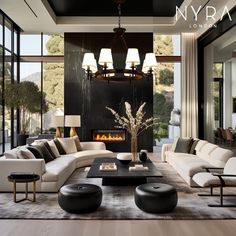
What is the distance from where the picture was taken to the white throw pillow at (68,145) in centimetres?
784

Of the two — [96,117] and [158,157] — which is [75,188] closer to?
[158,157]

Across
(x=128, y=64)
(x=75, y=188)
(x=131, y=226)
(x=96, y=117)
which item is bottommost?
(x=131, y=226)

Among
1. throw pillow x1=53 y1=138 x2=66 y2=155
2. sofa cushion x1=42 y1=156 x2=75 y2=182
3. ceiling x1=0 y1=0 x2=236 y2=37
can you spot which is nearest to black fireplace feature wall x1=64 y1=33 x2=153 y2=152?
ceiling x1=0 y1=0 x2=236 y2=37

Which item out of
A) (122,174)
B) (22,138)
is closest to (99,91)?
(22,138)

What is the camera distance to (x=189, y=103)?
10.6 metres

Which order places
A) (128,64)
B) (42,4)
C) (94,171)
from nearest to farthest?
(94,171)
(128,64)
(42,4)

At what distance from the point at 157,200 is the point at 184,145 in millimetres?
3801

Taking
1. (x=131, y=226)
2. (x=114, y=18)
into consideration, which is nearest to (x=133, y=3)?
(x=114, y=18)

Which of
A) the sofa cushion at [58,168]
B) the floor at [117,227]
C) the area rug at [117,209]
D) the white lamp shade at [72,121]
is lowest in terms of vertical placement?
the floor at [117,227]

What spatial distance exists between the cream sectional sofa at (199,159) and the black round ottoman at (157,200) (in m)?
1.61

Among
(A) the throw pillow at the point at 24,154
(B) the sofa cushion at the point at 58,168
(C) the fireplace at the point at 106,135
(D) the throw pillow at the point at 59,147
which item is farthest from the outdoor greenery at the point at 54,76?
(A) the throw pillow at the point at 24,154

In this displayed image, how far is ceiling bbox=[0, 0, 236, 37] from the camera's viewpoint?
8510 millimetres

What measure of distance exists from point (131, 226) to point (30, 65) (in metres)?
8.50

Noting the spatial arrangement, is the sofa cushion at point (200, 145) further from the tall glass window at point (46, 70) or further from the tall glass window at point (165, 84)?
the tall glass window at point (46, 70)
